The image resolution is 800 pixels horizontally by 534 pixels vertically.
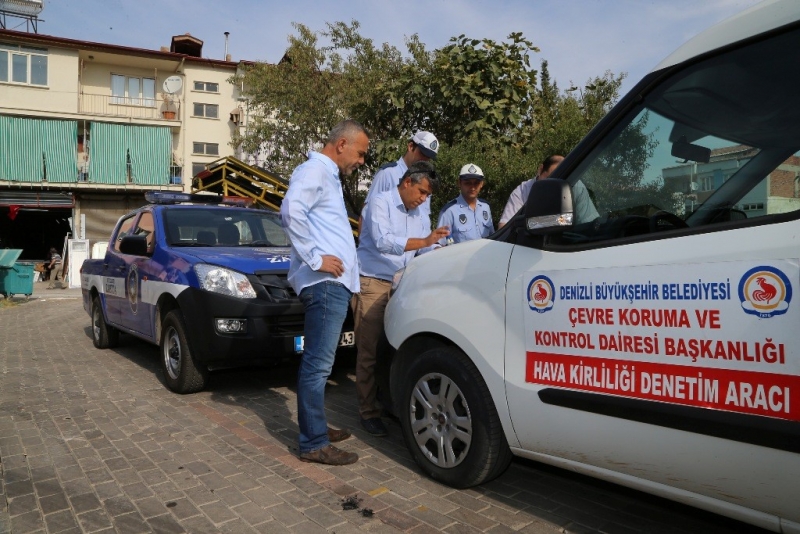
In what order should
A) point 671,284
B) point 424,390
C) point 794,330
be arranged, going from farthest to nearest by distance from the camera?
point 424,390
point 671,284
point 794,330

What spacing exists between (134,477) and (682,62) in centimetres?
346

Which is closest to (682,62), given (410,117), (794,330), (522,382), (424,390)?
(794,330)

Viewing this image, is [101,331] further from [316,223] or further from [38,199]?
[38,199]

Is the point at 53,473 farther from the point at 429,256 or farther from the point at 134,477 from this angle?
the point at 429,256

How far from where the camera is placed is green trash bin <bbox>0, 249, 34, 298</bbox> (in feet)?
48.3

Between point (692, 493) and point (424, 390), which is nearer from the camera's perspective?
point (692, 493)

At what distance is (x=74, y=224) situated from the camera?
28.2 metres

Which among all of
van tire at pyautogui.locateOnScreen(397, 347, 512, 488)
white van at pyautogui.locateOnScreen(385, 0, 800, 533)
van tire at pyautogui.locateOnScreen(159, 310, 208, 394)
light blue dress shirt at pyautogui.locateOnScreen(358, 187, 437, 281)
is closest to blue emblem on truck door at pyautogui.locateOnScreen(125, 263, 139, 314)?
van tire at pyautogui.locateOnScreen(159, 310, 208, 394)

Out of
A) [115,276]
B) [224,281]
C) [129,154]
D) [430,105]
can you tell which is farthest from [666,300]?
[129,154]

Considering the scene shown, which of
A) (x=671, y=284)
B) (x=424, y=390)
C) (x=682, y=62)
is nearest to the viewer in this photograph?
(x=671, y=284)

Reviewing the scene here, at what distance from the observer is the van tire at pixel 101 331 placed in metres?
7.86

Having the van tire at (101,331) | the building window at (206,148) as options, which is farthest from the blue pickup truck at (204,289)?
the building window at (206,148)

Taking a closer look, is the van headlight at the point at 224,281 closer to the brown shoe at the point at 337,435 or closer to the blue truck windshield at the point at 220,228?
the blue truck windshield at the point at 220,228

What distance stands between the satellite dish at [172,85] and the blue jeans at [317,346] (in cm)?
2890
